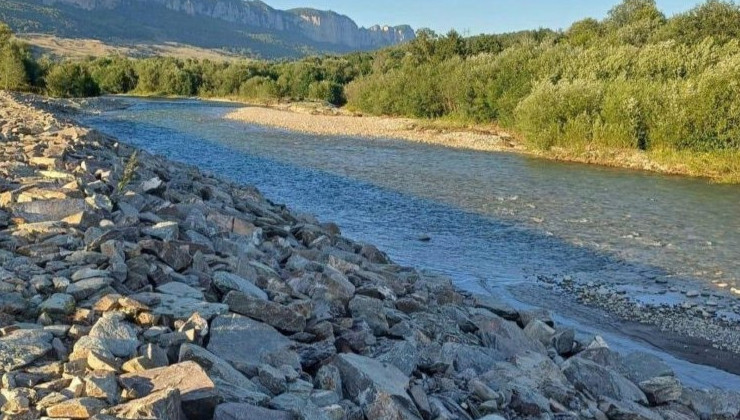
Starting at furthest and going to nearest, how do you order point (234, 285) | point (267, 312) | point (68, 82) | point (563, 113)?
point (68, 82), point (563, 113), point (234, 285), point (267, 312)

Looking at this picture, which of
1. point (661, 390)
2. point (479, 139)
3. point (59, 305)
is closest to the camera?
point (59, 305)

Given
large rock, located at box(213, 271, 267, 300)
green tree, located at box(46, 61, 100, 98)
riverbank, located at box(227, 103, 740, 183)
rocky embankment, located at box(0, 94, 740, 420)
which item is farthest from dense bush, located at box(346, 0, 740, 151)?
green tree, located at box(46, 61, 100, 98)

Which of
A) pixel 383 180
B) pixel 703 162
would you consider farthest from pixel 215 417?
pixel 703 162

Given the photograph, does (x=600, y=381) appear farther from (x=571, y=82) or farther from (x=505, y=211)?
(x=571, y=82)

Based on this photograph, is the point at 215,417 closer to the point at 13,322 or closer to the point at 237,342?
the point at 237,342

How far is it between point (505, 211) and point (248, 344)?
1473cm

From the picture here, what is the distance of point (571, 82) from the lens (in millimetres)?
35281

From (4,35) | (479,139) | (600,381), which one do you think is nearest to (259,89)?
(4,35)

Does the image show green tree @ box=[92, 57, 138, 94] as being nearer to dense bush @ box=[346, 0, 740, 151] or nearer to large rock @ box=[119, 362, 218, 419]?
dense bush @ box=[346, 0, 740, 151]

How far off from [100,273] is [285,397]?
197cm

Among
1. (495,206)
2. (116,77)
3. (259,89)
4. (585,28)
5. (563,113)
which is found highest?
(585,28)

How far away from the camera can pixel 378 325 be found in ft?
19.1

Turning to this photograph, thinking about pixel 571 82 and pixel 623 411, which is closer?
pixel 623 411

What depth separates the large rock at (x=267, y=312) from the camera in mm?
5062
